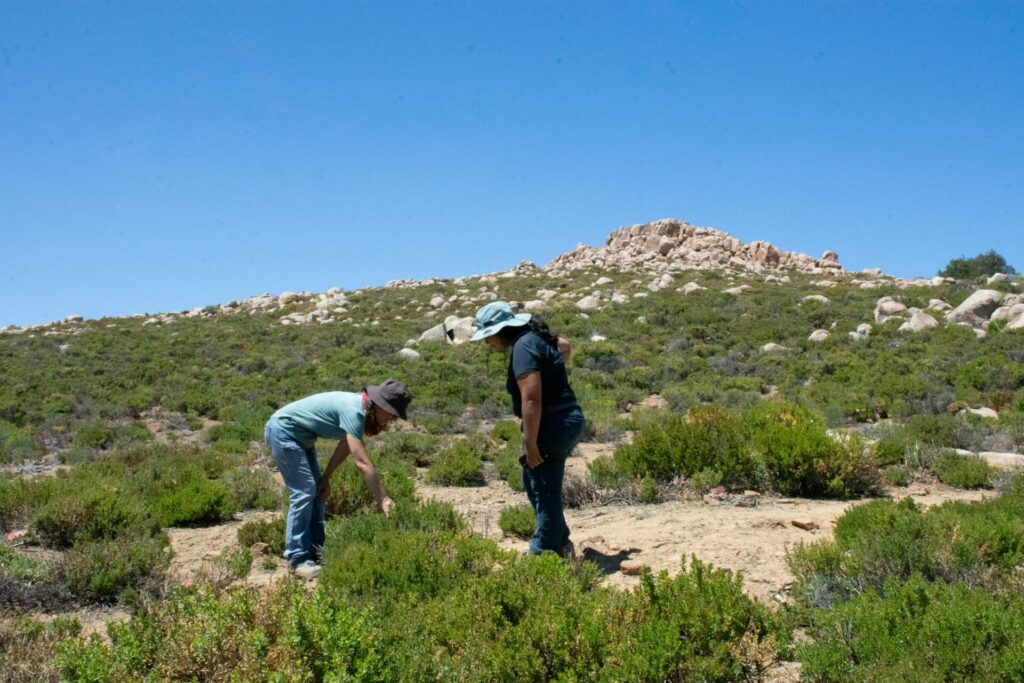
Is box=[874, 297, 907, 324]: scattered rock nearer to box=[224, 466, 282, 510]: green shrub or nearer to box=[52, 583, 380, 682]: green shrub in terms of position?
box=[224, 466, 282, 510]: green shrub

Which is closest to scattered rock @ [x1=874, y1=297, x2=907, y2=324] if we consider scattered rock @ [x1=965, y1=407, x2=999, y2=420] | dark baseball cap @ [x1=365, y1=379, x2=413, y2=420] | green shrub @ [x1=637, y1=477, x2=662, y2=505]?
scattered rock @ [x1=965, y1=407, x2=999, y2=420]

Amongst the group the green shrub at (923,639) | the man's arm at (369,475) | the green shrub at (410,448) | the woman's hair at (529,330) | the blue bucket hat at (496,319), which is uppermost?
the blue bucket hat at (496,319)

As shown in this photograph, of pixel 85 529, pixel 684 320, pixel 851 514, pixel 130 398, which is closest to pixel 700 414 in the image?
pixel 851 514

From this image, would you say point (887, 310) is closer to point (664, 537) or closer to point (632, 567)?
point (664, 537)

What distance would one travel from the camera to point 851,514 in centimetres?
530

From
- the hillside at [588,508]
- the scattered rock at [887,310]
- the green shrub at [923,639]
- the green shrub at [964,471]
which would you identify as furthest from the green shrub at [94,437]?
the scattered rock at [887,310]

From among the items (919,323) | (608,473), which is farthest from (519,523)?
(919,323)

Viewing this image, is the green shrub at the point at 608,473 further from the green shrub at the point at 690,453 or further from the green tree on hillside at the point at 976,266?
the green tree on hillside at the point at 976,266

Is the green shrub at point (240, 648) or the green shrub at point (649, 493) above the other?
the green shrub at point (240, 648)

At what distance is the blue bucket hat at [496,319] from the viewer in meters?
4.85

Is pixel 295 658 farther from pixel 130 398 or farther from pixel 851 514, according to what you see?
pixel 130 398

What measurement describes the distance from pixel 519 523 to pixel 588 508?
126cm

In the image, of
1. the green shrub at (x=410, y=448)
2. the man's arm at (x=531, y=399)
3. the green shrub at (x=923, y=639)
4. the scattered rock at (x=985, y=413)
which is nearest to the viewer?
the green shrub at (x=923, y=639)

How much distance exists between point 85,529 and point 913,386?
13312 mm
